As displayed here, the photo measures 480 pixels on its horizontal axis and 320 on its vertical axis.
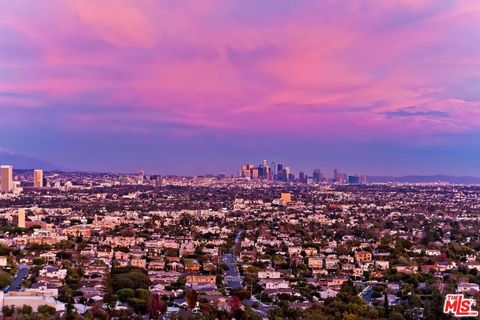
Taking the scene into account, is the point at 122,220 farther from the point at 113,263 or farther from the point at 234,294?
the point at 234,294

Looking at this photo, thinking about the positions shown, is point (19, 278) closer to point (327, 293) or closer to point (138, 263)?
point (138, 263)

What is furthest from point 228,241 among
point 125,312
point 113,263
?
point 125,312

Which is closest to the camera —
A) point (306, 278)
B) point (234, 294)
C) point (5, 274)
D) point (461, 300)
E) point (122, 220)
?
point (461, 300)

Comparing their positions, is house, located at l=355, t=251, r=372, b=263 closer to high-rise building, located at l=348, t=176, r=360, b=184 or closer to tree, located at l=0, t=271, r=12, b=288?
tree, located at l=0, t=271, r=12, b=288

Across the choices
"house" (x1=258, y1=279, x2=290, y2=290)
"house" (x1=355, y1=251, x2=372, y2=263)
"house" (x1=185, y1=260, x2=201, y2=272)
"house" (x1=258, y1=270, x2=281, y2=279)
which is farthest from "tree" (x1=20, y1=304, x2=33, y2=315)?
"house" (x1=355, y1=251, x2=372, y2=263)

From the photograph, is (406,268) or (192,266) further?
(192,266)

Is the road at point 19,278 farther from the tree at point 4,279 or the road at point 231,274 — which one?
the road at point 231,274

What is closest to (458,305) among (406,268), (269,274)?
(269,274)
